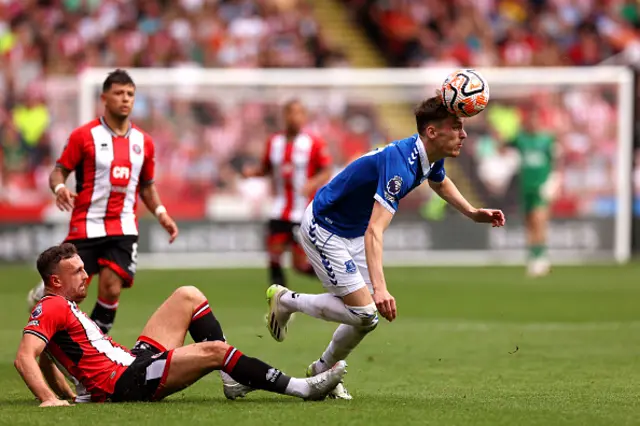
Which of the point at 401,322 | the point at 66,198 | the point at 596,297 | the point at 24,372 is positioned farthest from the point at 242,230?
the point at 24,372

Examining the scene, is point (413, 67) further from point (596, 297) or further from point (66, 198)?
point (66, 198)

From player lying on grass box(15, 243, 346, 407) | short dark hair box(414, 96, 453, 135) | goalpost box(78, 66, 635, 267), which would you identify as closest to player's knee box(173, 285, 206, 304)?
player lying on grass box(15, 243, 346, 407)

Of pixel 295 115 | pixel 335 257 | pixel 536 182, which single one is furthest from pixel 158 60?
pixel 335 257

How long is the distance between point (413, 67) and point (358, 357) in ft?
60.2

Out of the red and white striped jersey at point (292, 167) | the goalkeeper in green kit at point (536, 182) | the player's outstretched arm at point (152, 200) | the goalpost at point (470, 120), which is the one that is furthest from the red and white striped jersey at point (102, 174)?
the goalpost at point (470, 120)

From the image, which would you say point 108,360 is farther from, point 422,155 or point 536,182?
point 536,182

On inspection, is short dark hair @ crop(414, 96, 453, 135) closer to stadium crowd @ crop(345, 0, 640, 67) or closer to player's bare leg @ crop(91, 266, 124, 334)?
player's bare leg @ crop(91, 266, 124, 334)

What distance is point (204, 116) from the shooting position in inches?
965

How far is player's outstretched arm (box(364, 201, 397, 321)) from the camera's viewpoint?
24.9 feet

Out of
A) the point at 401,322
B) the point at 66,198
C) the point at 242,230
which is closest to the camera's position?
the point at 66,198

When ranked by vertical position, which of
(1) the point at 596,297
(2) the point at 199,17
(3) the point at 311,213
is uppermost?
(2) the point at 199,17

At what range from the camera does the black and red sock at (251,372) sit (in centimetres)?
756

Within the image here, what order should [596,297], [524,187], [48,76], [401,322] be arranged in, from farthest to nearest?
[48,76] → [524,187] → [596,297] → [401,322]

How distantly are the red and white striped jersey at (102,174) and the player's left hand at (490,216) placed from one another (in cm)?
309
